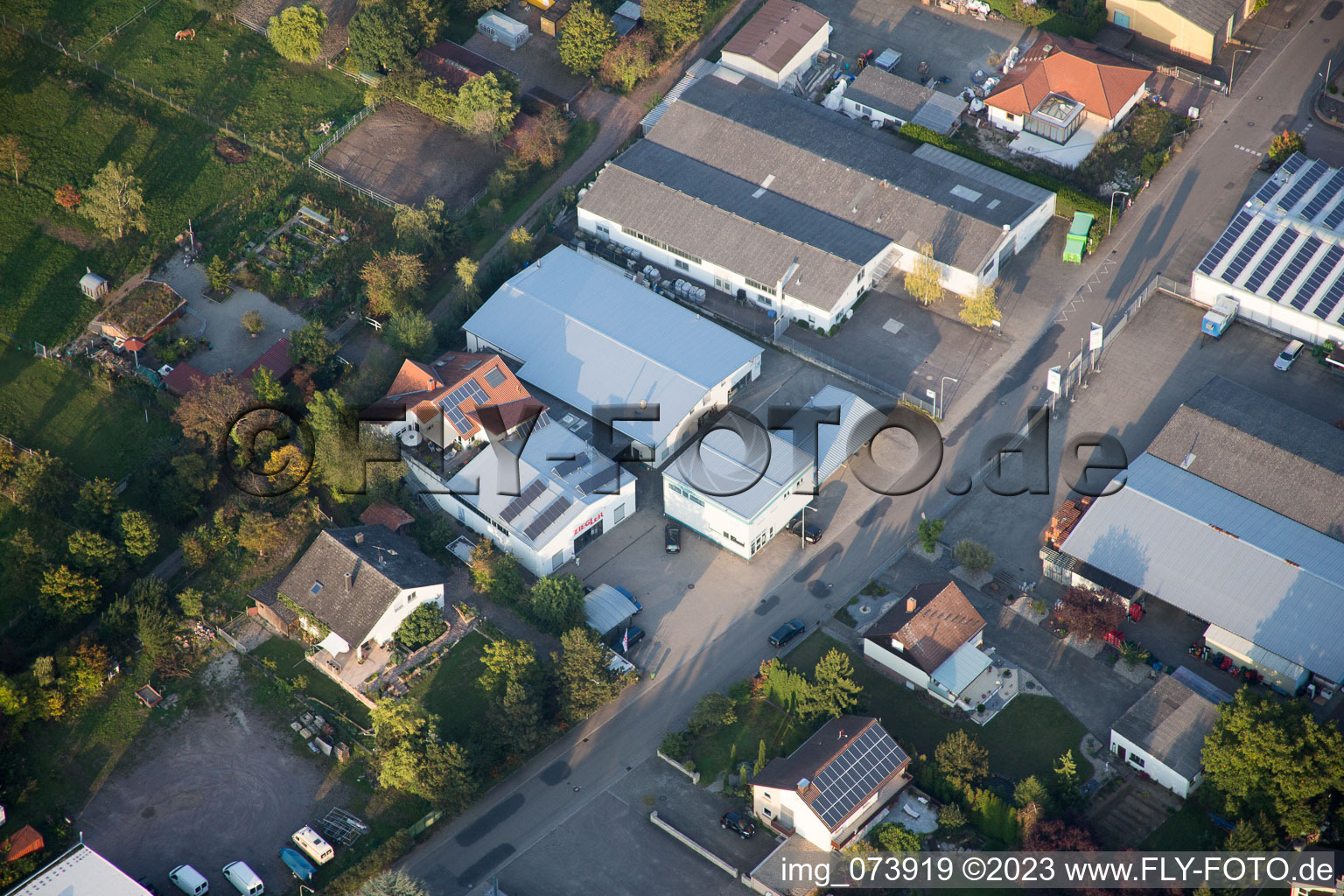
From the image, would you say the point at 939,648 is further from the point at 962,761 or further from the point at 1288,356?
the point at 1288,356

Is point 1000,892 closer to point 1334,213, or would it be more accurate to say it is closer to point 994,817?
point 994,817

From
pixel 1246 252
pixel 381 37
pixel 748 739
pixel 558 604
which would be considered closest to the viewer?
pixel 748 739

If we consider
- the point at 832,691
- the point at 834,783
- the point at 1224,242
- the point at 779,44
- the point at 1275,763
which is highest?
the point at 779,44

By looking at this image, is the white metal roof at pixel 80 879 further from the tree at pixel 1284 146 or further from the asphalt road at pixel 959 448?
the tree at pixel 1284 146

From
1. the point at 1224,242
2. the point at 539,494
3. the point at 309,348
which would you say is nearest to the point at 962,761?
the point at 539,494

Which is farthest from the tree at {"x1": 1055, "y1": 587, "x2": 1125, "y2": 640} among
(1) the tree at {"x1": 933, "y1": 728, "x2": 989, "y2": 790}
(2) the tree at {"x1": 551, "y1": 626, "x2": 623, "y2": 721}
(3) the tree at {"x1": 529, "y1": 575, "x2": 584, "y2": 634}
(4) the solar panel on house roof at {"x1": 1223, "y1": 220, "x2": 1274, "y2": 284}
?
(4) the solar panel on house roof at {"x1": 1223, "y1": 220, "x2": 1274, "y2": 284}

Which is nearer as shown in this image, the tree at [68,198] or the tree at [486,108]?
the tree at [68,198]

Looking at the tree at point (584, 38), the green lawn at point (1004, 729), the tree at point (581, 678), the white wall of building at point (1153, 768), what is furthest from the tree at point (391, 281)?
the white wall of building at point (1153, 768)

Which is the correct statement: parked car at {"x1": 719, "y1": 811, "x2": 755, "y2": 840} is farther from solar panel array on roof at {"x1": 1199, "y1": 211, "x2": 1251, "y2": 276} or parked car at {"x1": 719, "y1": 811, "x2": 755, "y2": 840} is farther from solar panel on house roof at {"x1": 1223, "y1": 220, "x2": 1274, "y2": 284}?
solar panel on house roof at {"x1": 1223, "y1": 220, "x2": 1274, "y2": 284}
